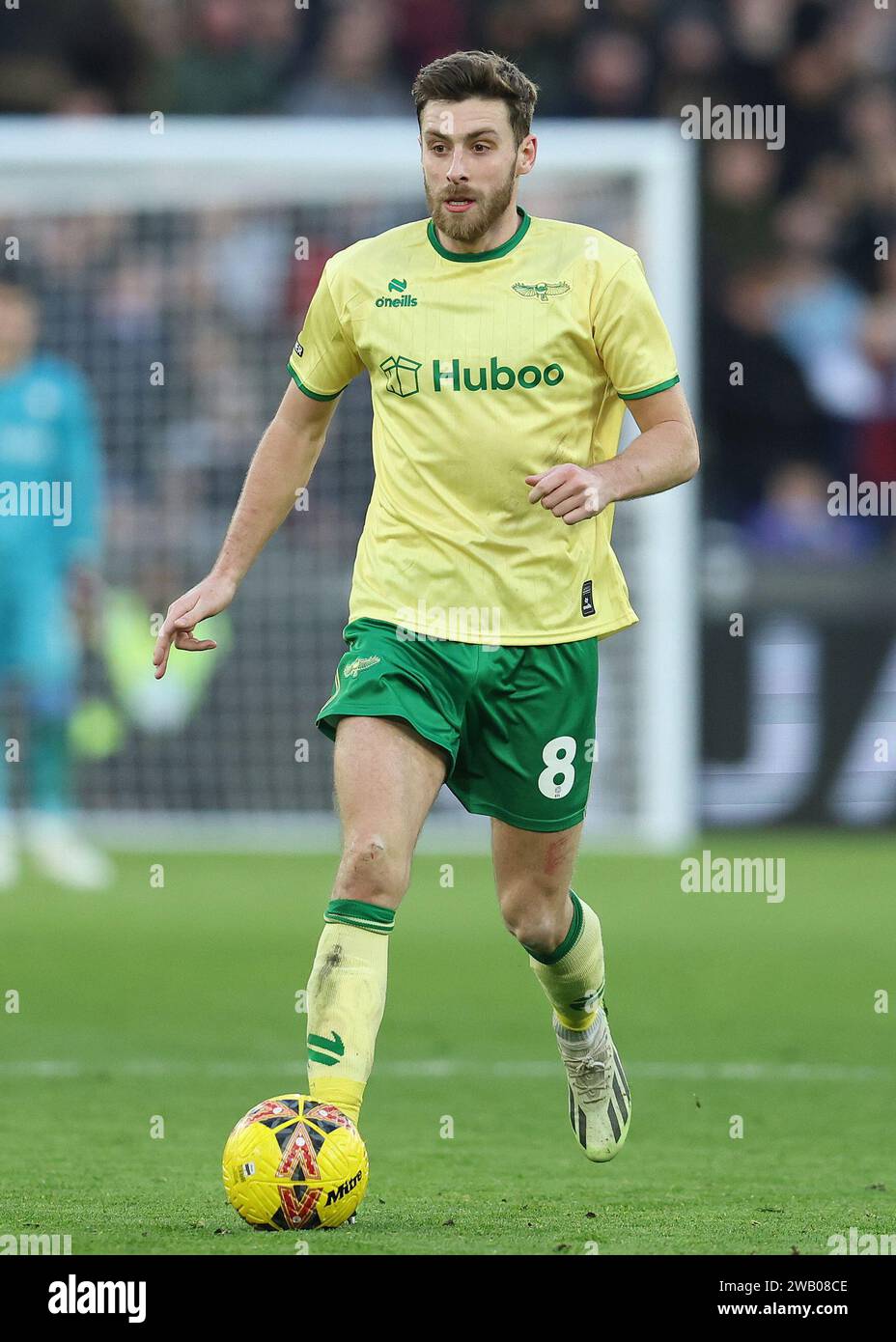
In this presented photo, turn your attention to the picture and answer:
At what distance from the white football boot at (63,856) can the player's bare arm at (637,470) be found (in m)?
7.23

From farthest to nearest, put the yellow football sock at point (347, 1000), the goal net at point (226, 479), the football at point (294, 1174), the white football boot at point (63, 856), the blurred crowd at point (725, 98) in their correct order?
the blurred crowd at point (725, 98)
the goal net at point (226, 479)
the white football boot at point (63, 856)
the yellow football sock at point (347, 1000)
the football at point (294, 1174)

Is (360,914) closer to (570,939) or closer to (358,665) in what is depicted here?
(358,665)

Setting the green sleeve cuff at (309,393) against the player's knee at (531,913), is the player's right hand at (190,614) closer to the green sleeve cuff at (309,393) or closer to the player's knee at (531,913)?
the green sleeve cuff at (309,393)

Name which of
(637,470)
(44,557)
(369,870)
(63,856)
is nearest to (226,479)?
(44,557)

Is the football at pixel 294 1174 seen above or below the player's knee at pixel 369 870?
below

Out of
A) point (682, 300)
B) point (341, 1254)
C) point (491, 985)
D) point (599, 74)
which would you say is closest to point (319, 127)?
point (682, 300)

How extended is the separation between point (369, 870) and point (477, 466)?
0.95 metres

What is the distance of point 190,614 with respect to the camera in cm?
507

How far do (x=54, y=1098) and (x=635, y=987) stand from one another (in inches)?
114

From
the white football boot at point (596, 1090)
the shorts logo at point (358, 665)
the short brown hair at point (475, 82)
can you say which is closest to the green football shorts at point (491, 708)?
the shorts logo at point (358, 665)

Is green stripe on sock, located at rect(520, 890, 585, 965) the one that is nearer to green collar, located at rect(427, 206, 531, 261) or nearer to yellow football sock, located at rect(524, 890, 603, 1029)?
yellow football sock, located at rect(524, 890, 603, 1029)

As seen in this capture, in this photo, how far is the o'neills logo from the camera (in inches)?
201

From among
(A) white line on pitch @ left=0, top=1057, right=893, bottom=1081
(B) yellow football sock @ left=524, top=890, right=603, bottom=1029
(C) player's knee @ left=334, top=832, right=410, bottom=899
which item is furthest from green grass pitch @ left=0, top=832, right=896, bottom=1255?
(C) player's knee @ left=334, top=832, right=410, bottom=899

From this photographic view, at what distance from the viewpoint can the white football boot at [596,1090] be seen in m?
5.57
